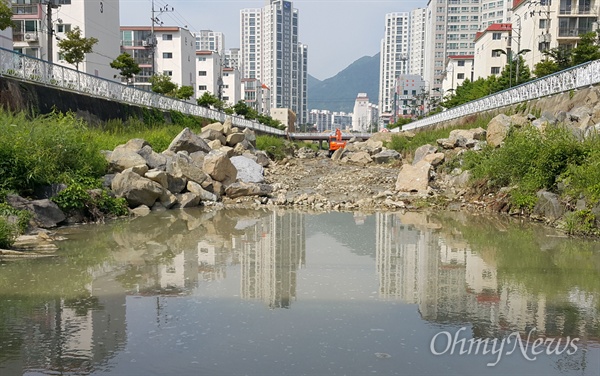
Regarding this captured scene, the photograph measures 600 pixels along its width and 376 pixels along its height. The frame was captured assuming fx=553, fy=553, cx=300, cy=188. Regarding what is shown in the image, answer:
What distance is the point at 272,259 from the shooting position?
9.23 metres

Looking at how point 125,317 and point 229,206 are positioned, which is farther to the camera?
point 229,206

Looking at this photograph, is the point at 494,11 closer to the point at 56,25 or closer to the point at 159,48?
the point at 159,48

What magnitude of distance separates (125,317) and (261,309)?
1476 mm

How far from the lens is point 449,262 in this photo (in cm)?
913

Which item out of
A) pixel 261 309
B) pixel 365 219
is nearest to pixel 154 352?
pixel 261 309

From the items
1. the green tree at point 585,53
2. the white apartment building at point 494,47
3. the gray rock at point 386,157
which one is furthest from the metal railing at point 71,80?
the white apartment building at point 494,47

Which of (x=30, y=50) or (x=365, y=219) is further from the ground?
(x=30, y=50)

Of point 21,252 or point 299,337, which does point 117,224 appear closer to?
point 21,252

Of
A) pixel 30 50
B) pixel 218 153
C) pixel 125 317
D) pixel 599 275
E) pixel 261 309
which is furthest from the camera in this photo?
pixel 30 50

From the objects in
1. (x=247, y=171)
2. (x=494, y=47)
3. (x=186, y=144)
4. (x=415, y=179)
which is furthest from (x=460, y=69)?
(x=186, y=144)

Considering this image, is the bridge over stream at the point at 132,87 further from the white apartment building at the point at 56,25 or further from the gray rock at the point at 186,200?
the white apartment building at the point at 56,25

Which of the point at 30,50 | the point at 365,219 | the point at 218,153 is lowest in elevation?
the point at 365,219

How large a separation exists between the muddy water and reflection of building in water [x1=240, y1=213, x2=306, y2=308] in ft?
0.16

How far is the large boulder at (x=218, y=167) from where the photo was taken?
1794 cm
